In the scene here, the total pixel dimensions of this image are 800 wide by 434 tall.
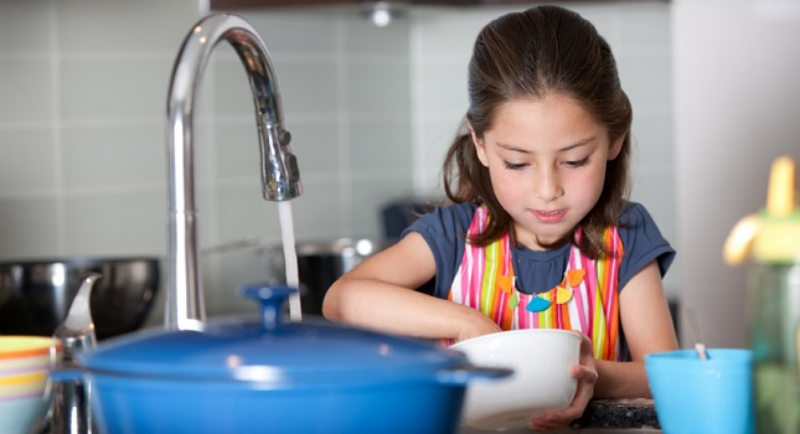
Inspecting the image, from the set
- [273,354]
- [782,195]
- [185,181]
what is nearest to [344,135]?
[185,181]

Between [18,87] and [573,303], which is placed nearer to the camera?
[573,303]

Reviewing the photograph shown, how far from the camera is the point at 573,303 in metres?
1.63

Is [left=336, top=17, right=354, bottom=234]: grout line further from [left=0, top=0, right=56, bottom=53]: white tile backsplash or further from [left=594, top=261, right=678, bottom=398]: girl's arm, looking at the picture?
[left=594, top=261, right=678, bottom=398]: girl's arm

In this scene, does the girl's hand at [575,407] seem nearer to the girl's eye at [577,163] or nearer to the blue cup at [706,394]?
the blue cup at [706,394]

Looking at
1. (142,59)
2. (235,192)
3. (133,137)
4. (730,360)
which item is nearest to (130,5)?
(142,59)

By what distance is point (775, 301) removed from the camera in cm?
86

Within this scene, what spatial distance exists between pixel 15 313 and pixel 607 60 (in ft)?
3.11

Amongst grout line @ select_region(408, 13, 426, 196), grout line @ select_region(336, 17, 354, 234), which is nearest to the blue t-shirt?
grout line @ select_region(336, 17, 354, 234)

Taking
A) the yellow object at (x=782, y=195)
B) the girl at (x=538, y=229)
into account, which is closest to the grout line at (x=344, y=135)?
the girl at (x=538, y=229)

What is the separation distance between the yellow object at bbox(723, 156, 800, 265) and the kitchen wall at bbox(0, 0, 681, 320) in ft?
6.73

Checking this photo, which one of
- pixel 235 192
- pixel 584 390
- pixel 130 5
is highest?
pixel 130 5

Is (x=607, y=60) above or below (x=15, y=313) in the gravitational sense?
above

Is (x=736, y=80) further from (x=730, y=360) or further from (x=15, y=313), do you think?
(x=730, y=360)

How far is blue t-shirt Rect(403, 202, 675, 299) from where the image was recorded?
163 cm
